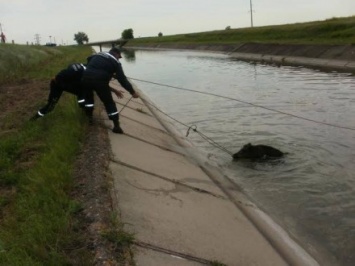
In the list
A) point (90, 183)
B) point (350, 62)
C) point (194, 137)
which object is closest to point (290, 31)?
point (350, 62)

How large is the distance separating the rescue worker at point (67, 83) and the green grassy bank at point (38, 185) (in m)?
0.40

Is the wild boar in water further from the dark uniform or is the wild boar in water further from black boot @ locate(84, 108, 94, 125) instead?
black boot @ locate(84, 108, 94, 125)

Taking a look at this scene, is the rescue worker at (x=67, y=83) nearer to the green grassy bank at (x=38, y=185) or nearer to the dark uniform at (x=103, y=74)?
the green grassy bank at (x=38, y=185)

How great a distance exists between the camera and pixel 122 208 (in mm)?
6406

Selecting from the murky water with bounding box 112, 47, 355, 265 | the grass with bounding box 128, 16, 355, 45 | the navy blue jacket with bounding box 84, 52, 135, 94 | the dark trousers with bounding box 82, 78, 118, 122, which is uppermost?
the grass with bounding box 128, 16, 355, 45

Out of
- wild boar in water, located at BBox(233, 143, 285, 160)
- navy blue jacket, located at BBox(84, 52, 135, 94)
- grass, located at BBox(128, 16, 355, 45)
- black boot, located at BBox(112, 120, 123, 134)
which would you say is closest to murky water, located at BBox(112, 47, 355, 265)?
wild boar in water, located at BBox(233, 143, 285, 160)

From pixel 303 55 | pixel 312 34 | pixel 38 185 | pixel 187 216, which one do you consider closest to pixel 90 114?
pixel 38 185

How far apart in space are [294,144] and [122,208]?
732 cm

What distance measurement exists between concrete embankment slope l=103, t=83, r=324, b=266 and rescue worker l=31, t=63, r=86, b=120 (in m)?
1.84

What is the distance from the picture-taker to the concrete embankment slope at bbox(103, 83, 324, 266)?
18.7 ft

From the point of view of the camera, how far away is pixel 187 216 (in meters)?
6.75

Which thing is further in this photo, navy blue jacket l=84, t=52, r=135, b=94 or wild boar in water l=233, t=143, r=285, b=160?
wild boar in water l=233, t=143, r=285, b=160

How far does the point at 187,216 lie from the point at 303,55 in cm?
3549

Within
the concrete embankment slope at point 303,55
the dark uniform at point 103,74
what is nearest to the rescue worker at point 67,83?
the dark uniform at point 103,74
